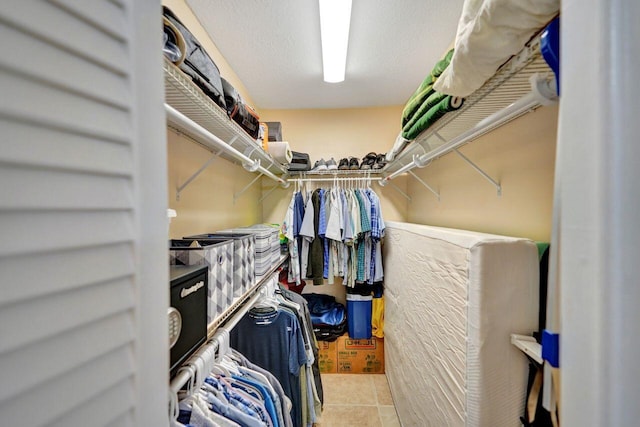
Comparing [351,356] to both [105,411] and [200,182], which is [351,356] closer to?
[200,182]

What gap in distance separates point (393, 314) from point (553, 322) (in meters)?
1.53

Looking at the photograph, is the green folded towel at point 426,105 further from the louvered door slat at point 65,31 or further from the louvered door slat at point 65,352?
the louvered door slat at point 65,352

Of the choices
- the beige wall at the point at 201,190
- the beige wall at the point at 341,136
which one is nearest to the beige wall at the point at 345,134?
the beige wall at the point at 341,136

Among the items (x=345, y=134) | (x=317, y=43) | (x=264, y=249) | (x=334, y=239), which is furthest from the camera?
(x=345, y=134)

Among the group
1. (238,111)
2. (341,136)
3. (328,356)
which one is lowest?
(328,356)

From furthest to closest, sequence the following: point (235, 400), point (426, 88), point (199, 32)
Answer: point (199, 32), point (426, 88), point (235, 400)

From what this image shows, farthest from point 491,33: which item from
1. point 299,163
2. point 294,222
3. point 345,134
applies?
point 345,134

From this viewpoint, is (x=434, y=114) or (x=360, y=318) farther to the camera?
(x=360, y=318)

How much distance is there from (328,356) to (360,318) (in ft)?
1.55

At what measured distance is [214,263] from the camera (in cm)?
81

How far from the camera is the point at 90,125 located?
28cm

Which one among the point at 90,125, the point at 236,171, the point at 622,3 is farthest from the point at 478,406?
the point at 236,171

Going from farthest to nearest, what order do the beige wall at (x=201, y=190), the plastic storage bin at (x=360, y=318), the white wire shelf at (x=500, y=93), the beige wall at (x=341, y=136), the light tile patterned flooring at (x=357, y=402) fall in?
1. the beige wall at (x=341, y=136)
2. the plastic storage bin at (x=360, y=318)
3. the light tile patterned flooring at (x=357, y=402)
4. the beige wall at (x=201, y=190)
5. the white wire shelf at (x=500, y=93)

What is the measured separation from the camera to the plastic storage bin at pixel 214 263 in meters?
0.77
